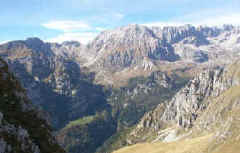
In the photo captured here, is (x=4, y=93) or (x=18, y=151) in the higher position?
(x=4, y=93)

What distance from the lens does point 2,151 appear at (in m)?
26.6

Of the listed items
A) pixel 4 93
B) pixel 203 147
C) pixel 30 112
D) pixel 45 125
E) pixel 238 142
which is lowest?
pixel 203 147

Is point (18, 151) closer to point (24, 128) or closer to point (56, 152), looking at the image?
point (24, 128)

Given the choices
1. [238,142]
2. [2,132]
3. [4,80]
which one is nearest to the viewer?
[2,132]

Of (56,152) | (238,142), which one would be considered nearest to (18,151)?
(56,152)

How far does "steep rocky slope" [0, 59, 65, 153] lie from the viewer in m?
29.4

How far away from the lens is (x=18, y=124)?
106ft

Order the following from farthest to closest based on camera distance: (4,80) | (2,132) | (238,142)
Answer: (238,142), (4,80), (2,132)

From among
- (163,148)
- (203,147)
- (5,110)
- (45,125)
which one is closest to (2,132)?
(5,110)

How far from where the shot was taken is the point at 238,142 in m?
139

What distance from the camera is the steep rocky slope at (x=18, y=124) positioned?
29438mm

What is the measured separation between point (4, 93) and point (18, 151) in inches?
399

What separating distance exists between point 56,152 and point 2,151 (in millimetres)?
10141

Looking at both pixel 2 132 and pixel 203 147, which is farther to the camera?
pixel 203 147
